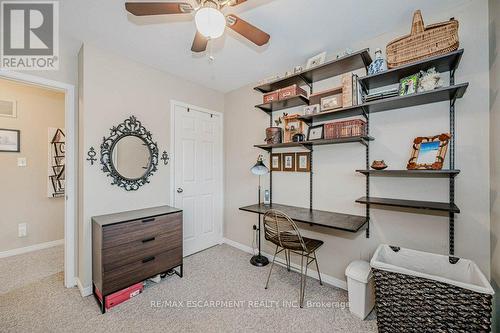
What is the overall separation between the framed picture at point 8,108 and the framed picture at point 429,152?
15.8ft

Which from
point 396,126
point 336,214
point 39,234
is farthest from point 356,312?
point 39,234

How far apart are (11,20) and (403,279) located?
371 cm

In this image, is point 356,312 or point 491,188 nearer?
point 491,188

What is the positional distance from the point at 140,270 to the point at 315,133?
7.54 ft

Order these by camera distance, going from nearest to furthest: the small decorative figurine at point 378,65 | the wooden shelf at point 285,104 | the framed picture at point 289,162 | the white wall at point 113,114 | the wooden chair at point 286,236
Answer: the small decorative figurine at point 378,65 < the wooden chair at point 286,236 < the white wall at point 113,114 < the wooden shelf at point 285,104 < the framed picture at point 289,162

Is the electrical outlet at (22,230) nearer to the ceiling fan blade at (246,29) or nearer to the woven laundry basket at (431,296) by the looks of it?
the ceiling fan blade at (246,29)

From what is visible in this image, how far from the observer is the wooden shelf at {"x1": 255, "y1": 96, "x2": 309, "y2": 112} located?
243cm

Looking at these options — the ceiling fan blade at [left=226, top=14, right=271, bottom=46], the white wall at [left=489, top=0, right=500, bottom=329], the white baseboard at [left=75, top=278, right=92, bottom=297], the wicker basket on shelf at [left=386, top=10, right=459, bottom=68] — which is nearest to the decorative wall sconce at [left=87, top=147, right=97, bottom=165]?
the white baseboard at [left=75, top=278, right=92, bottom=297]

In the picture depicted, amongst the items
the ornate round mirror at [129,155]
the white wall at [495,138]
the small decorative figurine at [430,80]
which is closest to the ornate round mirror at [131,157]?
the ornate round mirror at [129,155]

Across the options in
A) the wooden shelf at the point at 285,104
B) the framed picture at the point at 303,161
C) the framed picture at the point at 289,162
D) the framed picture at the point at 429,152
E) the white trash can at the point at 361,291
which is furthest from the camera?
the framed picture at the point at 289,162

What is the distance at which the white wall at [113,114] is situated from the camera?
212 centimetres

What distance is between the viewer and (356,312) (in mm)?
1809

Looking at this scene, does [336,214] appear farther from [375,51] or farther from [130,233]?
[130,233]

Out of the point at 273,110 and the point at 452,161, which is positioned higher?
the point at 273,110
